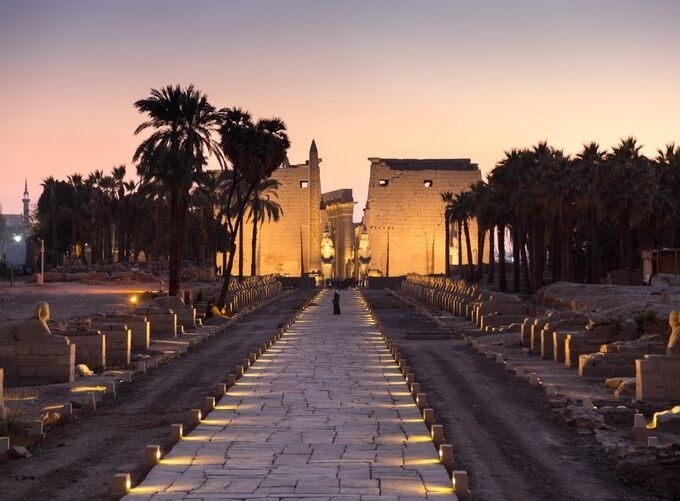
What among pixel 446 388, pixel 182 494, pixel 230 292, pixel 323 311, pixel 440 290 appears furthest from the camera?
pixel 440 290

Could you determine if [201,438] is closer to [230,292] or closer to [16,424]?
[16,424]

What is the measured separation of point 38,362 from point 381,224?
366 ft

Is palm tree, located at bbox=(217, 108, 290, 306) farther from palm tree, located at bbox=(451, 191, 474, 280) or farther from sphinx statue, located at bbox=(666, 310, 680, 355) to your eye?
palm tree, located at bbox=(451, 191, 474, 280)

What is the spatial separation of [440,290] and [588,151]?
1083 centimetres

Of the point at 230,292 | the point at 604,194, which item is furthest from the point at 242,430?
the point at 604,194

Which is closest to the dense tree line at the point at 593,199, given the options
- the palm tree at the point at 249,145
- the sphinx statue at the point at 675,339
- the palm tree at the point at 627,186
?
the palm tree at the point at 627,186

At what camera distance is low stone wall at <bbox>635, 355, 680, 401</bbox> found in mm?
16953

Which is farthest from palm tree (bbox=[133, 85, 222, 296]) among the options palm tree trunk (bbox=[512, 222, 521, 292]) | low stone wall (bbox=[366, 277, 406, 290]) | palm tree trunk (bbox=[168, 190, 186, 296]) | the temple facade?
the temple facade

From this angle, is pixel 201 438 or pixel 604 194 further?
pixel 604 194

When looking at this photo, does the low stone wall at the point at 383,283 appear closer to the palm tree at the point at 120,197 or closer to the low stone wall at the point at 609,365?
the palm tree at the point at 120,197

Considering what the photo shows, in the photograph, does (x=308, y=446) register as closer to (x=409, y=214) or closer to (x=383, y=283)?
(x=383, y=283)

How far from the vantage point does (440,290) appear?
57.8m

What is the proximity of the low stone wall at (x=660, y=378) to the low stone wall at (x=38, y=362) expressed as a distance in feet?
34.1

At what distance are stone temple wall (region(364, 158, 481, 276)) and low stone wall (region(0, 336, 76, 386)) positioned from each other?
352ft
